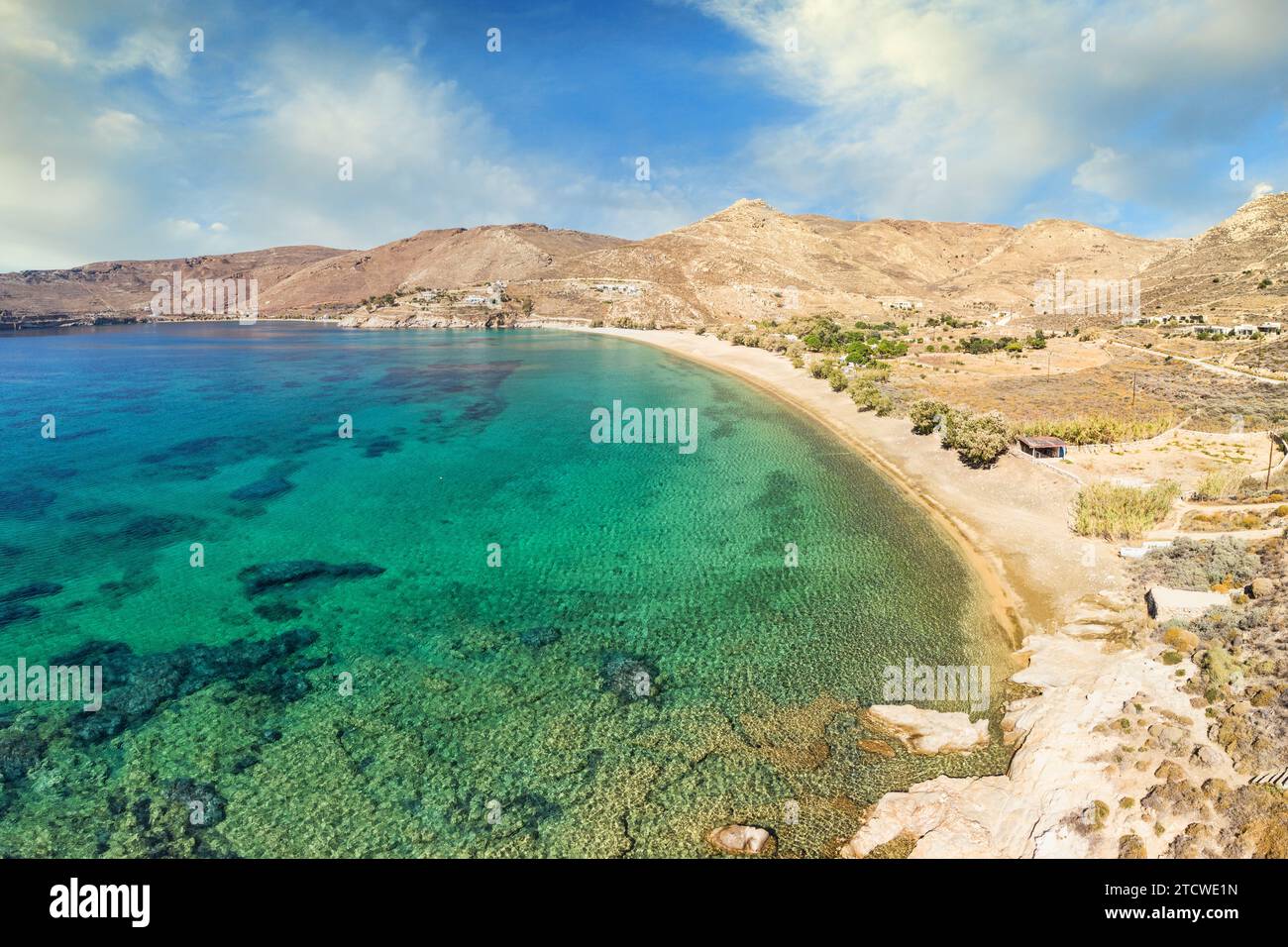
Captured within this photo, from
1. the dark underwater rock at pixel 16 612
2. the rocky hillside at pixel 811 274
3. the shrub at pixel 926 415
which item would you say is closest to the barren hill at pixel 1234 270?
the rocky hillside at pixel 811 274

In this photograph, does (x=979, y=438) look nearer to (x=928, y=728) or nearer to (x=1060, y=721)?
(x=1060, y=721)

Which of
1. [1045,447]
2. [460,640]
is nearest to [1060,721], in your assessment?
[460,640]

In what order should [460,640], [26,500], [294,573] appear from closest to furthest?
[460,640]
[294,573]
[26,500]

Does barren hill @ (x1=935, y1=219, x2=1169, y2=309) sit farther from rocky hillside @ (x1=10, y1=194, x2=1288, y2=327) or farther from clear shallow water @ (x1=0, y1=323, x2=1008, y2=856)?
clear shallow water @ (x1=0, y1=323, x2=1008, y2=856)

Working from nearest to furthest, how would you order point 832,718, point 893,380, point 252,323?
point 832,718, point 893,380, point 252,323
